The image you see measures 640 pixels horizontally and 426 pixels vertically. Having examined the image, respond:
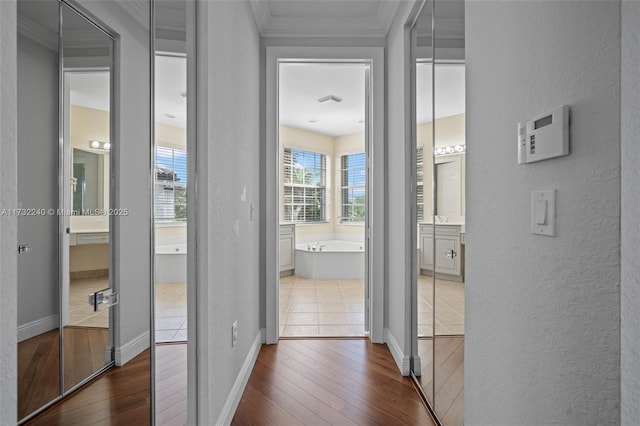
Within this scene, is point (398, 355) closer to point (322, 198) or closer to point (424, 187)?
point (424, 187)

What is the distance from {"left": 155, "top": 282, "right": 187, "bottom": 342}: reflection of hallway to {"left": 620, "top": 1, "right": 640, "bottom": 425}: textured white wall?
1318mm

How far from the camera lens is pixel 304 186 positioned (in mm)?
6500

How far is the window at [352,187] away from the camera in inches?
263

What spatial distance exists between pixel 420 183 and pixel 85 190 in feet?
5.66

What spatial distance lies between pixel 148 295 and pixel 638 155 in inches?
53.4

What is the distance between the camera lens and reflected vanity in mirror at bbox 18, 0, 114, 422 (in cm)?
62

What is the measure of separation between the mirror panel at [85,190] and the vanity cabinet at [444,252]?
1.39 meters

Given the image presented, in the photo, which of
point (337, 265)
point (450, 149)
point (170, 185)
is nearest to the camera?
point (170, 185)

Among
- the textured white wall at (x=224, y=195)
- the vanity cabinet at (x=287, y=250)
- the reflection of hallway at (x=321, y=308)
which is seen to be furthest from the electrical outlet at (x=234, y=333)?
the vanity cabinet at (x=287, y=250)

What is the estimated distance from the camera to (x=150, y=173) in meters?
1.14

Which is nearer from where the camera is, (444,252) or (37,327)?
(37,327)

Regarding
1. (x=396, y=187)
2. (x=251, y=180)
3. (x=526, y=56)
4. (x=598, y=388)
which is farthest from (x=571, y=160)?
(x=251, y=180)

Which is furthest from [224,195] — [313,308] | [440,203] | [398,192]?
[313,308]

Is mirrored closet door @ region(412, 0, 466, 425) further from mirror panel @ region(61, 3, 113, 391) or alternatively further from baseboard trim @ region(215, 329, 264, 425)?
mirror panel @ region(61, 3, 113, 391)
